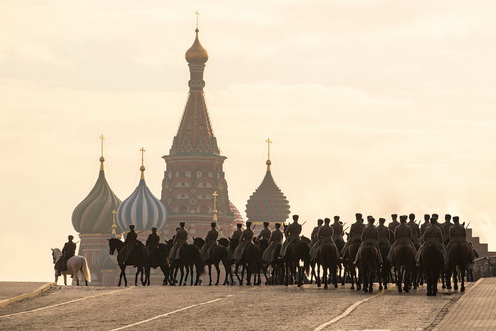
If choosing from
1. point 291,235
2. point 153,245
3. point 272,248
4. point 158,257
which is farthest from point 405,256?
point 158,257

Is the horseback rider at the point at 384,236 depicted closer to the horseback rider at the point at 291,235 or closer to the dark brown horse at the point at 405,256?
the dark brown horse at the point at 405,256

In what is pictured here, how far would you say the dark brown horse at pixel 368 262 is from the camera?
152 ft

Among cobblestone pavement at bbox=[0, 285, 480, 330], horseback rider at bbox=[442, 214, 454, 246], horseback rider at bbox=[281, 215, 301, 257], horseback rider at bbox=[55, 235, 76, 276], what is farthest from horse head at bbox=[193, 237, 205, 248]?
horseback rider at bbox=[442, 214, 454, 246]

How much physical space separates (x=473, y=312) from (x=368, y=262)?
853 centimetres

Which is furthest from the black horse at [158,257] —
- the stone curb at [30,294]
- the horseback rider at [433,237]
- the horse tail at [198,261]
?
the horseback rider at [433,237]

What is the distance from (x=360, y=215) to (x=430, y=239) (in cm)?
269

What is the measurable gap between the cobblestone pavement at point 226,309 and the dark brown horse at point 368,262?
1.77ft

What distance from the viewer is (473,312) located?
1497 inches

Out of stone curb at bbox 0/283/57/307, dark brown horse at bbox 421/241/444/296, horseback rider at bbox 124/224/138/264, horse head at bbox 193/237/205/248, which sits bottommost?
stone curb at bbox 0/283/57/307

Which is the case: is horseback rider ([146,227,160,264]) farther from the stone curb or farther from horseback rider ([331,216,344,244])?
horseback rider ([331,216,344,244])

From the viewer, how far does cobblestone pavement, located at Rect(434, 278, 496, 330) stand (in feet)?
113

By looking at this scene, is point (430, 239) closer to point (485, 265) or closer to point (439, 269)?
point (439, 269)

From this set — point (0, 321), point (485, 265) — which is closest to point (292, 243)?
point (0, 321)

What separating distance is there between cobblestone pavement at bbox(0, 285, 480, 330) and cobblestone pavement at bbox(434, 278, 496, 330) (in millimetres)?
349
